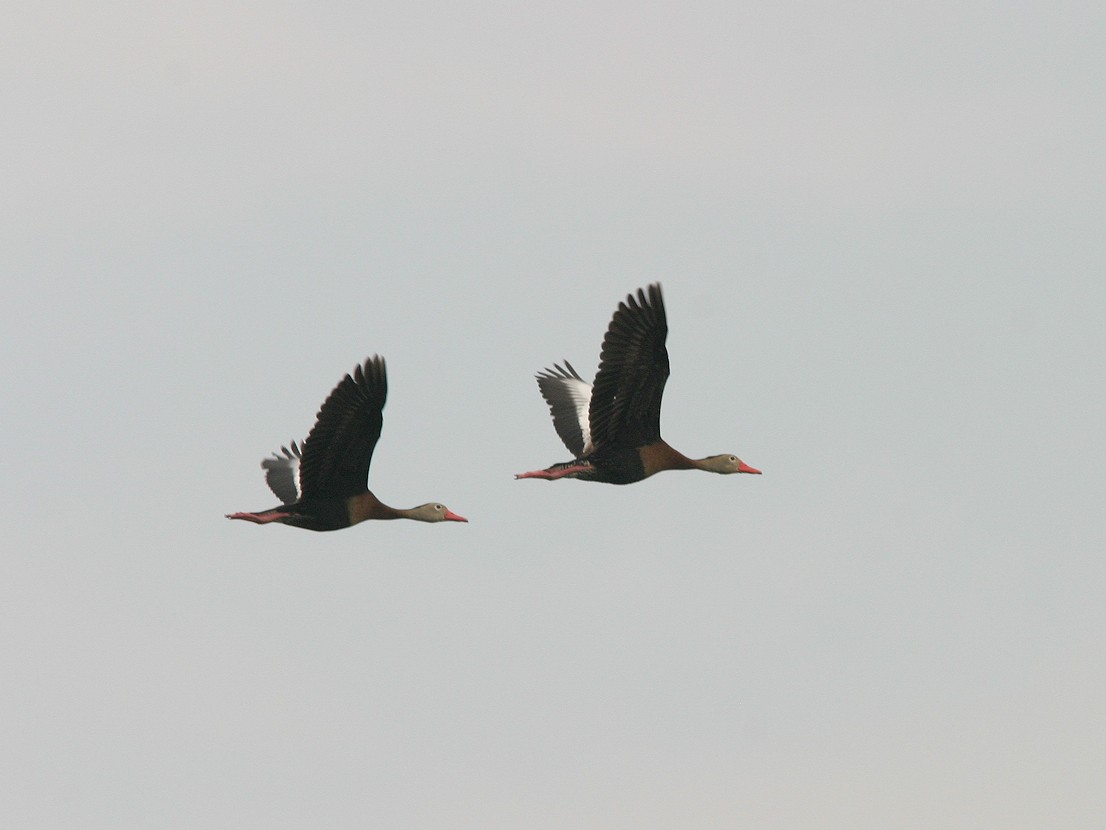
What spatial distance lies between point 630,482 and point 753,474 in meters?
2.67

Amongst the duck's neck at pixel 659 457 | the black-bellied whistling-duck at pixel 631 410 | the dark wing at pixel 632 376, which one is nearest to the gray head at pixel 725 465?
the black-bellied whistling-duck at pixel 631 410

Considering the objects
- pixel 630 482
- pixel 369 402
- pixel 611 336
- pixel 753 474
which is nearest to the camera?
pixel 369 402

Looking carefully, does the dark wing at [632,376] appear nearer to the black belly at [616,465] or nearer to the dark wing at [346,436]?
the black belly at [616,465]

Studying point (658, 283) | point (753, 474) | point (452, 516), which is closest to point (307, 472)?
point (452, 516)

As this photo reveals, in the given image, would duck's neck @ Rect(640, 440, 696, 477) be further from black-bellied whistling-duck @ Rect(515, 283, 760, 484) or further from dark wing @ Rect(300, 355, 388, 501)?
dark wing @ Rect(300, 355, 388, 501)

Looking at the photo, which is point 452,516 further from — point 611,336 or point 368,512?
point 611,336

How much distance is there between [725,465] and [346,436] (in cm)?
690

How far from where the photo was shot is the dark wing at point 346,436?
933 inches

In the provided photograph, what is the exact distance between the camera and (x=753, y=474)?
29.1 metres

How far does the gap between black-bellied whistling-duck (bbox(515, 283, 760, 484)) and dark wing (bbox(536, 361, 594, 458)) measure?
97cm

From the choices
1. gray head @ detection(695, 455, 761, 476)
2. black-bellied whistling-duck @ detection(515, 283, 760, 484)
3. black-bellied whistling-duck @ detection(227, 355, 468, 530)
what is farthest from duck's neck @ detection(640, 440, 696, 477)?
black-bellied whistling-duck @ detection(227, 355, 468, 530)

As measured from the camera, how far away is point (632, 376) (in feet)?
85.1

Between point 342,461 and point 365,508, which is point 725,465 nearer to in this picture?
point 365,508

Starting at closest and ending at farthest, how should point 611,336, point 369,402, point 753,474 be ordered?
point 369,402
point 611,336
point 753,474
